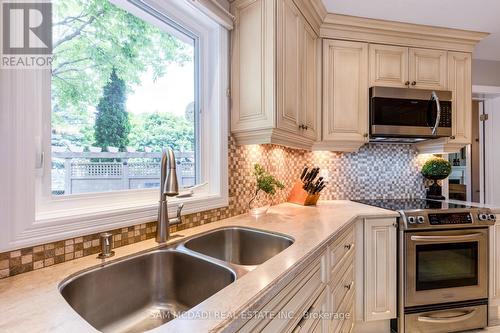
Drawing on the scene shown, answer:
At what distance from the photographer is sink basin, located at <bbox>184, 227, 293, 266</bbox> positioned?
4.03 feet

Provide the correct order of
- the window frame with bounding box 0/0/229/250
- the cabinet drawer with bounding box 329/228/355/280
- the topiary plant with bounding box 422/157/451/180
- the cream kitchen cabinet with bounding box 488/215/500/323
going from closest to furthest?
the window frame with bounding box 0/0/229/250 → the cabinet drawer with bounding box 329/228/355/280 → the cream kitchen cabinet with bounding box 488/215/500/323 → the topiary plant with bounding box 422/157/451/180

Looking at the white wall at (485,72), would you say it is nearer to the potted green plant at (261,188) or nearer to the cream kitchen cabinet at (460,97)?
the cream kitchen cabinet at (460,97)

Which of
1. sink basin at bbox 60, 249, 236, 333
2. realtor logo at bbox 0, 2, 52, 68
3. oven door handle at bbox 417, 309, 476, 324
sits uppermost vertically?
realtor logo at bbox 0, 2, 52, 68

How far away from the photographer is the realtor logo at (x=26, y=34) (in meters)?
0.76

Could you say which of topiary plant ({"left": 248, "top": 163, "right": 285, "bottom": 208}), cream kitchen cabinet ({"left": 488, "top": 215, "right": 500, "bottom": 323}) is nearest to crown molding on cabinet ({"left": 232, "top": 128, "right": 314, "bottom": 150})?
topiary plant ({"left": 248, "top": 163, "right": 285, "bottom": 208})

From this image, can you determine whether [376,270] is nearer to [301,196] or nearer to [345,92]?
[301,196]

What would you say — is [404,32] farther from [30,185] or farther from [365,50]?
[30,185]

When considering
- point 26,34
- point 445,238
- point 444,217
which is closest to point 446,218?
point 444,217

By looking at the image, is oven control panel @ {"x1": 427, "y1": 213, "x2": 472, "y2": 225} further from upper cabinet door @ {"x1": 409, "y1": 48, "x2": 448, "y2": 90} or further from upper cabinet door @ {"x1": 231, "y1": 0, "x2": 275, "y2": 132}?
upper cabinet door @ {"x1": 231, "y1": 0, "x2": 275, "y2": 132}

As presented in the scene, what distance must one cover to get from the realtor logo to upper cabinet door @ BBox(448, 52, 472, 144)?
9.36 feet

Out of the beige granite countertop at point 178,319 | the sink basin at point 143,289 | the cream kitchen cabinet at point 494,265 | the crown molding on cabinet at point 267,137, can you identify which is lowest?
the cream kitchen cabinet at point 494,265

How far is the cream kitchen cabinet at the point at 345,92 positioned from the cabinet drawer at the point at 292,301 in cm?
132

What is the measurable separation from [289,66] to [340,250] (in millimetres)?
1151

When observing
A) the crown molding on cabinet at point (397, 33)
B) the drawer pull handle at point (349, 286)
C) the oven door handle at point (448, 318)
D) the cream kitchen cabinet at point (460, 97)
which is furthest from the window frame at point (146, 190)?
the cream kitchen cabinet at point (460, 97)
